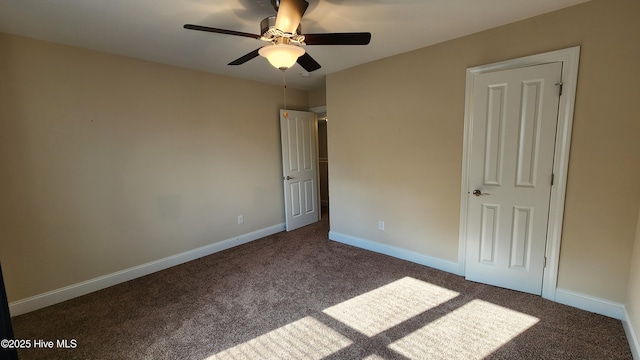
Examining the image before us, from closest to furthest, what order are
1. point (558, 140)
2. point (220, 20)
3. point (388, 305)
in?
point (220, 20), point (558, 140), point (388, 305)

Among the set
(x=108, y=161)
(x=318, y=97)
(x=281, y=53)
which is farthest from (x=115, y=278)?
(x=318, y=97)

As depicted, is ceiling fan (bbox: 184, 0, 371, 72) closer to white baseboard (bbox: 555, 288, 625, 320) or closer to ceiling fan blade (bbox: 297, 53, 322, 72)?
ceiling fan blade (bbox: 297, 53, 322, 72)

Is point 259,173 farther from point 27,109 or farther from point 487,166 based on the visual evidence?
point 487,166

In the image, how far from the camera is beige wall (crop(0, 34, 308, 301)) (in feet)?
7.69

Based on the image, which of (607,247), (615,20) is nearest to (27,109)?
(615,20)

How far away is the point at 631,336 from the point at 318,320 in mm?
2159

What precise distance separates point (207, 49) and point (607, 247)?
387 cm

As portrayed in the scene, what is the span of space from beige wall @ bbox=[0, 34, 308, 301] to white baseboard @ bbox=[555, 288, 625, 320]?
367cm

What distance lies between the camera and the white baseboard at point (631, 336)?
1716 mm

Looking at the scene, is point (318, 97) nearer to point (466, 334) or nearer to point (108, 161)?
point (108, 161)

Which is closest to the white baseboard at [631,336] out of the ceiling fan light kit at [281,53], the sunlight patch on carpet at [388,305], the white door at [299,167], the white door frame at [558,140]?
the white door frame at [558,140]

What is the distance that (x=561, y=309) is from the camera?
2.23 meters

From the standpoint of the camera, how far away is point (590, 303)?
2188 mm
